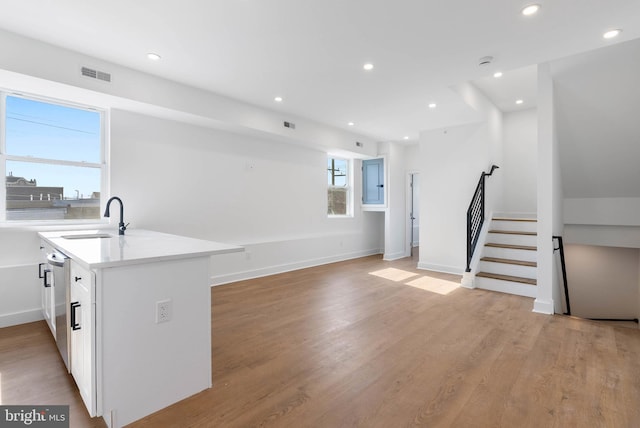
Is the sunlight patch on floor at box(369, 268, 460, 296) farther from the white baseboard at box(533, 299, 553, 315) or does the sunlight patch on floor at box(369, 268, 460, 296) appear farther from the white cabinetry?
the white cabinetry

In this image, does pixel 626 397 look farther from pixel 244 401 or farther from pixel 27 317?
pixel 27 317

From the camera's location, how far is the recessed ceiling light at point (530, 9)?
2395 millimetres

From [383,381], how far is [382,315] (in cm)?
135

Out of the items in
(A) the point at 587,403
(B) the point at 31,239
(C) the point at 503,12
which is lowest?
(A) the point at 587,403

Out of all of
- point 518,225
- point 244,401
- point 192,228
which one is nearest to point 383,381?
point 244,401

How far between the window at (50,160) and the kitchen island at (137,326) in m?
1.96

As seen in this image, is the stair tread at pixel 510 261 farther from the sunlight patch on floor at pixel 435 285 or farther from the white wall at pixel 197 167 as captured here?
the white wall at pixel 197 167

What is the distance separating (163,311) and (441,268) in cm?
531

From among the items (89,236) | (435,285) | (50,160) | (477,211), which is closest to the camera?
(89,236)

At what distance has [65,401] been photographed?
1.96 metres

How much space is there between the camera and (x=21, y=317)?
3211 millimetres

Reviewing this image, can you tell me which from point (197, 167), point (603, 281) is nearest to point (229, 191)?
point (197, 167)

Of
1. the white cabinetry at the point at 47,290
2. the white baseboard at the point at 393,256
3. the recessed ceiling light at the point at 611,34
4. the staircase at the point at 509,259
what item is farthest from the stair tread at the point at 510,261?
the white cabinetry at the point at 47,290

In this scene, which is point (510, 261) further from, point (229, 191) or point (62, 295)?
point (62, 295)
